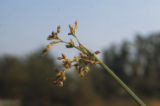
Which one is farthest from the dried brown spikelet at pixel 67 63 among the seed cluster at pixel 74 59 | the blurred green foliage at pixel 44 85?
the blurred green foliage at pixel 44 85

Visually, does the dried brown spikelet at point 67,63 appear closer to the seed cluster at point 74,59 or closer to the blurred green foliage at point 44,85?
the seed cluster at point 74,59

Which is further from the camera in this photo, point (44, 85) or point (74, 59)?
point (44, 85)

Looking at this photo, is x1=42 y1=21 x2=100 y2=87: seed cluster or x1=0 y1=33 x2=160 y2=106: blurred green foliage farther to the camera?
x1=0 y1=33 x2=160 y2=106: blurred green foliage

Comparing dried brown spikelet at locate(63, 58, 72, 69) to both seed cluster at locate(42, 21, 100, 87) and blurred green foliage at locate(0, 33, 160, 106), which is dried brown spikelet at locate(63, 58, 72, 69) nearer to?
seed cluster at locate(42, 21, 100, 87)

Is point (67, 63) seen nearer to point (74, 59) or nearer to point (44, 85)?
point (74, 59)

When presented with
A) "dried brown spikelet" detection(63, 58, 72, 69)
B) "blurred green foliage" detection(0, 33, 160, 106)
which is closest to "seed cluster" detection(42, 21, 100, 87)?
"dried brown spikelet" detection(63, 58, 72, 69)

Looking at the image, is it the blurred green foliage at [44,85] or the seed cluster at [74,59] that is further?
the blurred green foliage at [44,85]

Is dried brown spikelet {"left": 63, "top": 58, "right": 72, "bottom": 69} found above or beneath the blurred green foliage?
above

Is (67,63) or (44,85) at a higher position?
(67,63)

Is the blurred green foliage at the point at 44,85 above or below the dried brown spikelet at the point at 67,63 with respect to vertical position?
below

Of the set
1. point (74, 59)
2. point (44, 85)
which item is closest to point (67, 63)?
point (74, 59)

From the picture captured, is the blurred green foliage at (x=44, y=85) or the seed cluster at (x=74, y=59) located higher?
the seed cluster at (x=74, y=59)

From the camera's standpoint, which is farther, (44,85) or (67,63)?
(44,85)
